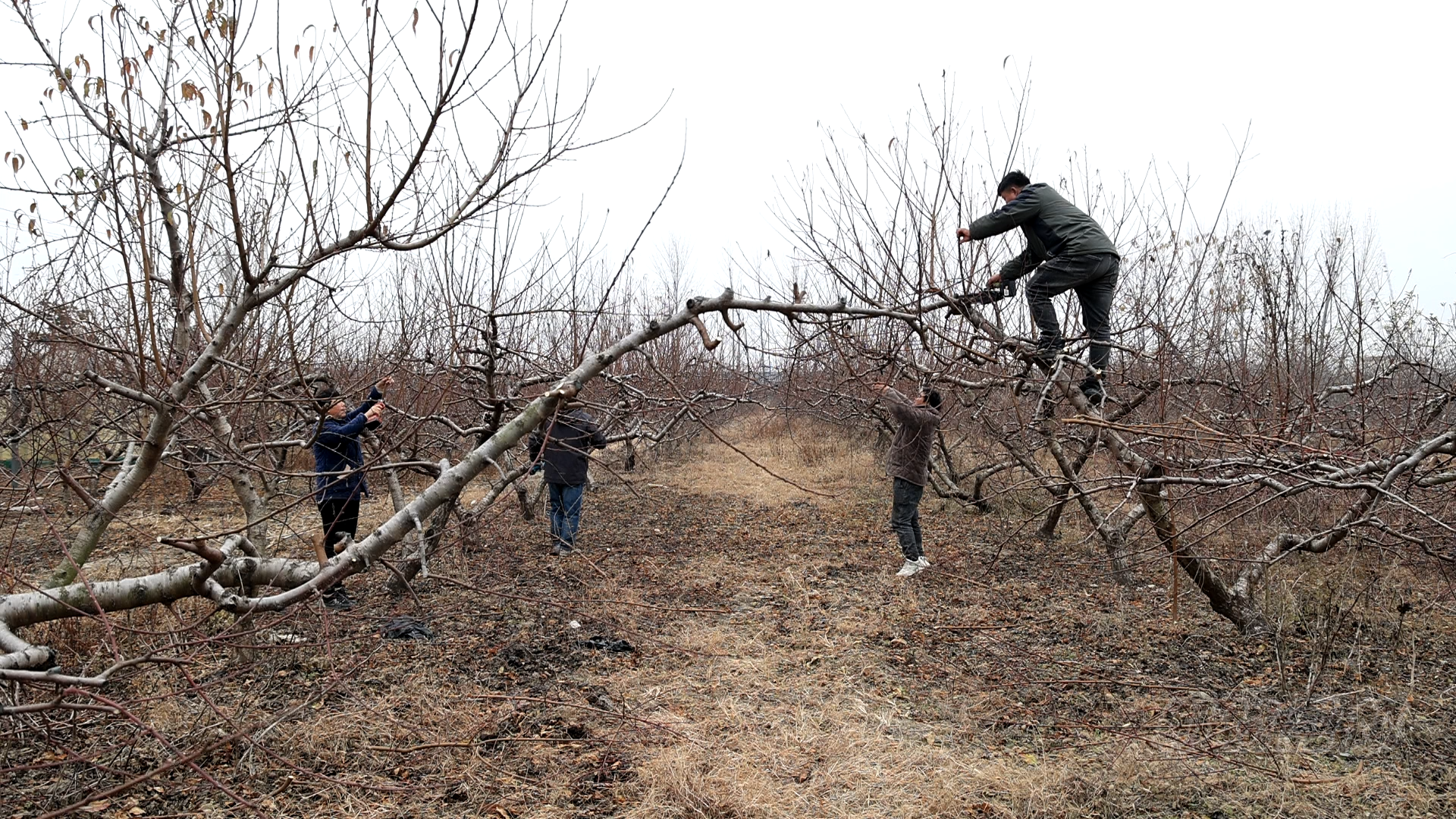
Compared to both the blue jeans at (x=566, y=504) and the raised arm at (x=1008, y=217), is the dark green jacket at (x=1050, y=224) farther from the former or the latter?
the blue jeans at (x=566, y=504)

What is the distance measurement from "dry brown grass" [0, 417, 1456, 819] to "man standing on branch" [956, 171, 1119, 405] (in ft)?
4.54

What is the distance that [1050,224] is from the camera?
4215mm

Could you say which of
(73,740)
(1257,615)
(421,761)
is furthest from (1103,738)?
(73,740)

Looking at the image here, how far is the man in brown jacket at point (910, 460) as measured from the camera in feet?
21.3

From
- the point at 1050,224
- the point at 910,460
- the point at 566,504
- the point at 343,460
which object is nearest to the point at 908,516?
the point at 910,460

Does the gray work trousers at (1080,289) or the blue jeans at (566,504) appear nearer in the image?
the gray work trousers at (1080,289)

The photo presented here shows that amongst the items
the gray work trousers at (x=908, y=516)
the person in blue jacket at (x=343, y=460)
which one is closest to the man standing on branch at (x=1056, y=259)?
the gray work trousers at (x=908, y=516)

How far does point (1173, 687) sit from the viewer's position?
4.16 m

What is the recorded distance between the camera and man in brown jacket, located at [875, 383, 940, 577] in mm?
6504

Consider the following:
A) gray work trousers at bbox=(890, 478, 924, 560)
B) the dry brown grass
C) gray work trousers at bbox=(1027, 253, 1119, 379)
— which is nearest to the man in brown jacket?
gray work trousers at bbox=(890, 478, 924, 560)

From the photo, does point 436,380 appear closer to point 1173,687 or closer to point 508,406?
point 508,406

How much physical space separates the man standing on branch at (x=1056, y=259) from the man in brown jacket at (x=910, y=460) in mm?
2098

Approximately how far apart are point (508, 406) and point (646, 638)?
1550 mm

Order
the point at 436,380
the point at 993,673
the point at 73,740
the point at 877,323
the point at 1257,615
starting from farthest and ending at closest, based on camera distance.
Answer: the point at 877,323 → the point at 436,380 → the point at 1257,615 → the point at 993,673 → the point at 73,740
